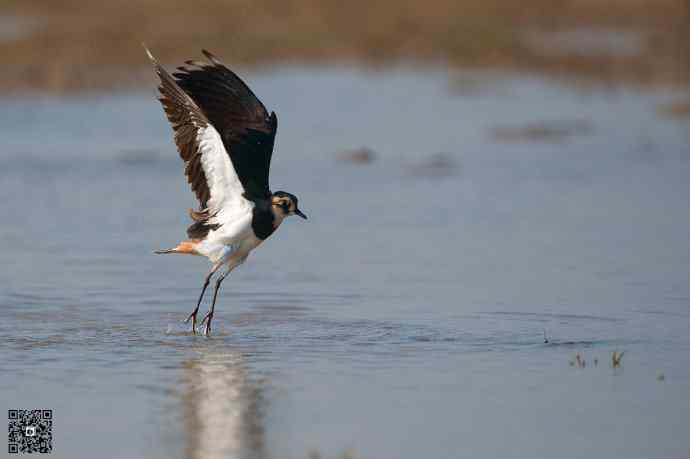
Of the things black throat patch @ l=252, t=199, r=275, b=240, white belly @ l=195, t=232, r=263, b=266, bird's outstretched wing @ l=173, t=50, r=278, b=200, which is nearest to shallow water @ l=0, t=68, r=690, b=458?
white belly @ l=195, t=232, r=263, b=266

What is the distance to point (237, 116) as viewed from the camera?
973 cm

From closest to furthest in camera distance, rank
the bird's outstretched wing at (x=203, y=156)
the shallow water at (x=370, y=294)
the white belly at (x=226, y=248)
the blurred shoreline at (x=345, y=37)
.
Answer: the shallow water at (x=370, y=294), the bird's outstretched wing at (x=203, y=156), the white belly at (x=226, y=248), the blurred shoreline at (x=345, y=37)

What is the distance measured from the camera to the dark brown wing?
949cm

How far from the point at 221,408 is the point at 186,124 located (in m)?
2.64

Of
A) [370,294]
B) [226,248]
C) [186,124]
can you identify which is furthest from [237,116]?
[370,294]

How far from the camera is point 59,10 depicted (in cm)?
2966

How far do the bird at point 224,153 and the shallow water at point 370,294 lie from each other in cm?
65

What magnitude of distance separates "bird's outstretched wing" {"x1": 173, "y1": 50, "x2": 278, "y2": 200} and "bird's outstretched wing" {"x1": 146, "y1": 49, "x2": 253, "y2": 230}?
65mm

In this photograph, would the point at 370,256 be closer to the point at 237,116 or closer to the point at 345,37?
the point at 237,116
